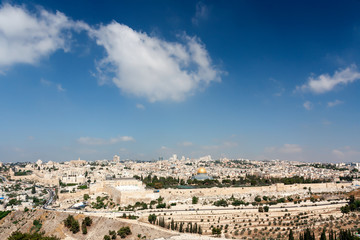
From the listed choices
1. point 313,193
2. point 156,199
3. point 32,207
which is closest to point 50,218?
point 32,207

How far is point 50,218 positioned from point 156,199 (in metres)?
14.4

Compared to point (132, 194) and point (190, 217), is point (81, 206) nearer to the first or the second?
point (132, 194)

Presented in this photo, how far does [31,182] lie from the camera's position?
80438 mm

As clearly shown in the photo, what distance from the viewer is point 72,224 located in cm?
3262

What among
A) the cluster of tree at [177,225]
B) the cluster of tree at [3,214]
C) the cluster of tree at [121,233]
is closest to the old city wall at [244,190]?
the cluster of tree at [177,225]

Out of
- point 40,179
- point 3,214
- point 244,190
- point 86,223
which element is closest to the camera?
point 86,223

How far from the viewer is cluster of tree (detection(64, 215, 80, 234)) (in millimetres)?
31844

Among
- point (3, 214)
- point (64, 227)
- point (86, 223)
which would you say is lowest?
point (64, 227)

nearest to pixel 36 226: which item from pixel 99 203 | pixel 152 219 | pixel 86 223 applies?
pixel 86 223

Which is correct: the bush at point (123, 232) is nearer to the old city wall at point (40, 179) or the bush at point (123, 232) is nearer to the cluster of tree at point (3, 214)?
the cluster of tree at point (3, 214)

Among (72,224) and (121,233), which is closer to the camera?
(121,233)

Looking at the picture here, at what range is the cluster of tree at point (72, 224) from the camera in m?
31.8

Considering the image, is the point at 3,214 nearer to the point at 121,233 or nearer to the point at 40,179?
the point at 121,233

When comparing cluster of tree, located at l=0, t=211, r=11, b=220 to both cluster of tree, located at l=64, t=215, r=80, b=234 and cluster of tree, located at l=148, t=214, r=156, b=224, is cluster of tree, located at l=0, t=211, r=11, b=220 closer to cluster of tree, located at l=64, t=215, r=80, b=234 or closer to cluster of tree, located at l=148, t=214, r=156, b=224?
cluster of tree, located at l=64, t=215, r=80, b=234
